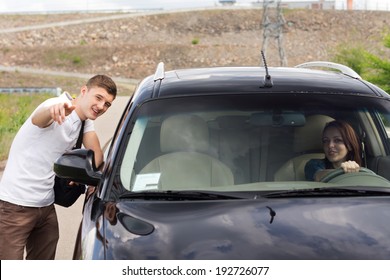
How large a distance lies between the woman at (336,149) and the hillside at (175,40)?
236 ft

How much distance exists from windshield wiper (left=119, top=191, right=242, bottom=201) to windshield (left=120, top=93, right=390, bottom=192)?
36 cm

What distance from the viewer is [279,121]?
188 inches

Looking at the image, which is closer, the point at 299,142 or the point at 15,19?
the point at 299,142

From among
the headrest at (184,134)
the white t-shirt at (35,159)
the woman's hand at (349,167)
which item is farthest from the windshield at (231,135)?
the white t-shirt at (35,159)

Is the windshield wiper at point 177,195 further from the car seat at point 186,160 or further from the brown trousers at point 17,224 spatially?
the brown trousers at point 17,224

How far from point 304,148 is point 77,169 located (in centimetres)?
141

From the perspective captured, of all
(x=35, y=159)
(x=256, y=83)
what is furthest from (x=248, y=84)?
(x=35, y=159)

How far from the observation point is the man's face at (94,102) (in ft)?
16.9

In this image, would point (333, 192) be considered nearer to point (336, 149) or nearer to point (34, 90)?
point (336, 149)

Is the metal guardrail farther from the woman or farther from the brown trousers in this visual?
the woman

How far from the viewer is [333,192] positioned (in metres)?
4.04

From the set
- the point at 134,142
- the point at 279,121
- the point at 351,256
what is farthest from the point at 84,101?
the point at 351,256
